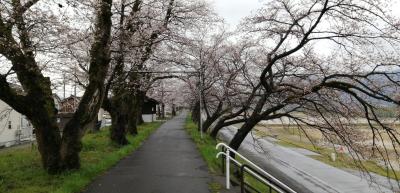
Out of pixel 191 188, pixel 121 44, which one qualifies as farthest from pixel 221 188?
pixel 121 44

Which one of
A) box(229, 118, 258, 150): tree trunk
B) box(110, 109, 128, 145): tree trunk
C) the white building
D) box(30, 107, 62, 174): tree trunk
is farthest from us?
the white building

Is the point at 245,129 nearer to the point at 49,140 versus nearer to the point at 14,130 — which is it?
the point at 49,140

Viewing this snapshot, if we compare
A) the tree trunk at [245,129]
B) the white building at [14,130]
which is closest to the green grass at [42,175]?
the tree trunk at [245,129]

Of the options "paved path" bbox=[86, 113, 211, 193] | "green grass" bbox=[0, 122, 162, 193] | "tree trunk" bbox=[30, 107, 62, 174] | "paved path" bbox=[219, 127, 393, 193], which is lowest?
"paved path" bbox=[219, 127, 393, 193]

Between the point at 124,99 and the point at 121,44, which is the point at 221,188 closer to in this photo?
the point at 121,44

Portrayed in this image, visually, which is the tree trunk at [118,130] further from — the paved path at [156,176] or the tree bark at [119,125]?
the paved path at [156,176]

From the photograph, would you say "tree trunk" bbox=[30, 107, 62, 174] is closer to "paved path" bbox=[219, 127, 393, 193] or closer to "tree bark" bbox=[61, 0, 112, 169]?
"tree bark" bbox=[61, 0, 112, 169]

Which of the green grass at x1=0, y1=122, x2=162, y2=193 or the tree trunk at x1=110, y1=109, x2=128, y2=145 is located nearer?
the green grass at x1=0, y1=122, x2=162, y2=193

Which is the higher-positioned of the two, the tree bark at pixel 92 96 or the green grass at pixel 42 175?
the tree bark at pixel 92 96

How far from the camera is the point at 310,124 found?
1359cm

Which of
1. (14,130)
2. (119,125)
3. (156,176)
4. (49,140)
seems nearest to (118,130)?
(119,125)

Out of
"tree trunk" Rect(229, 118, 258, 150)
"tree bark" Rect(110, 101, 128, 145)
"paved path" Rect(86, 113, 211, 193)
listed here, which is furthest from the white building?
"tree trunk" Rect(229, 118, 258, 150)

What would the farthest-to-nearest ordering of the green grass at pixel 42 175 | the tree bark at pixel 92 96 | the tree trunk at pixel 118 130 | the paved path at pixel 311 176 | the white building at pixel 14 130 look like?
the white building at pixel 14 130
the paved path at pixel 311 176
the tree trunk at pixel 118 130
the tree bark at pixel 92 96
the green grass at pixel 42 175

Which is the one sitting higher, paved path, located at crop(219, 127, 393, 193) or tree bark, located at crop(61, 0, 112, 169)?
tree bark, located at crop(61, 0, 112, 169)
